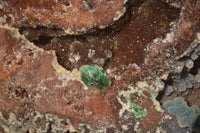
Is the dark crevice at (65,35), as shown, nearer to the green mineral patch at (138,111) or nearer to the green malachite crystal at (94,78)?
the green malachite crystal at (94,78)

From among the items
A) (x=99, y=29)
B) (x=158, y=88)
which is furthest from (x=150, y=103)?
(x=99, y=29)

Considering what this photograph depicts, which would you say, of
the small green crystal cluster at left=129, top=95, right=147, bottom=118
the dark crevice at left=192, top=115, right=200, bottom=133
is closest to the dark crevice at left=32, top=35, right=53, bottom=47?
the small green crystal cluster at left=129, top=95, right=147, bottom=118

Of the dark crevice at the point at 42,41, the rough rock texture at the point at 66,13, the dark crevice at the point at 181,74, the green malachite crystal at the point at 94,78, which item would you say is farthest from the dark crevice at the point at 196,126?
the dark crevice at the point at 42,41

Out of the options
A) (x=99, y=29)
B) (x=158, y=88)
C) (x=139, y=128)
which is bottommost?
(x=139, y=128)

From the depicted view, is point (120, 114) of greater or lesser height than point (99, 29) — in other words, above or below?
below

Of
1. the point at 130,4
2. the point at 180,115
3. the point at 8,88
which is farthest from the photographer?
the point at 8,88

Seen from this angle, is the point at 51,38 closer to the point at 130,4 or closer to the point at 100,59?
the point at 100,59

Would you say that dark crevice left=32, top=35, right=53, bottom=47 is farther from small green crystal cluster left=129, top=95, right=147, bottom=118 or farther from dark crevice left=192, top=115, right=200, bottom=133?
dark crevice left=192, top=115, right=200, bottom=133
